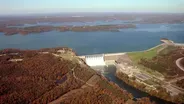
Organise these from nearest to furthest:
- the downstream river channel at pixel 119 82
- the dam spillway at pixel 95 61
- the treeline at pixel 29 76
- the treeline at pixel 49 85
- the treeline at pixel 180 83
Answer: the treeline at pixel 49 85 < the treeline at pixel 29 76 < the downstream river channel at pixel 119 82 < the treeline at pixel 180 83 < the dam spillway at pixel 95 61

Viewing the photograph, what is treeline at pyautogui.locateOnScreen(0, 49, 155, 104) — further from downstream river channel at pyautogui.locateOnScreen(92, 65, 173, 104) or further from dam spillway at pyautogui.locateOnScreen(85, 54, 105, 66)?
dam spillway at pyautogui.locateOnScreen(85, 54, 105, 66)

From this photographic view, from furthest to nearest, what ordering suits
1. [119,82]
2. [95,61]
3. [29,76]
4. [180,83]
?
[95,61] < [119,82] < [29,76] < [180,83]

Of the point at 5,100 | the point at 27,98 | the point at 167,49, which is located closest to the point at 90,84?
the point at 27,98

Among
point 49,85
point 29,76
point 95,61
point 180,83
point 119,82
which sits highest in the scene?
point 29,76

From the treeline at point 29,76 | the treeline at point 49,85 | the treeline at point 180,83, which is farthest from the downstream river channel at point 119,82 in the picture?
the treeline at point 29,76

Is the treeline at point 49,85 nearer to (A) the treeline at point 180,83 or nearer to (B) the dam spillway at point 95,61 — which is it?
(B) the dam spillway at point 95,61

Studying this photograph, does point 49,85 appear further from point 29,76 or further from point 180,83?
point 180,83

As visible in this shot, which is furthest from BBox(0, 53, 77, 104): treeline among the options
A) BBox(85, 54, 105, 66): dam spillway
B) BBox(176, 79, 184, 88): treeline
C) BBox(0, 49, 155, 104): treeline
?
BBox(176, 79, 184, 88): treeline

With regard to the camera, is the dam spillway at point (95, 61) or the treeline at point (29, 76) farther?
the dam spillway at point (95, 61)

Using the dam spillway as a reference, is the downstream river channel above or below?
below

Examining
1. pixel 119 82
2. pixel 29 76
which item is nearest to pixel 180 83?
pixel 119 82

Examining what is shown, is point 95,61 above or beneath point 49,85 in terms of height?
beneath
